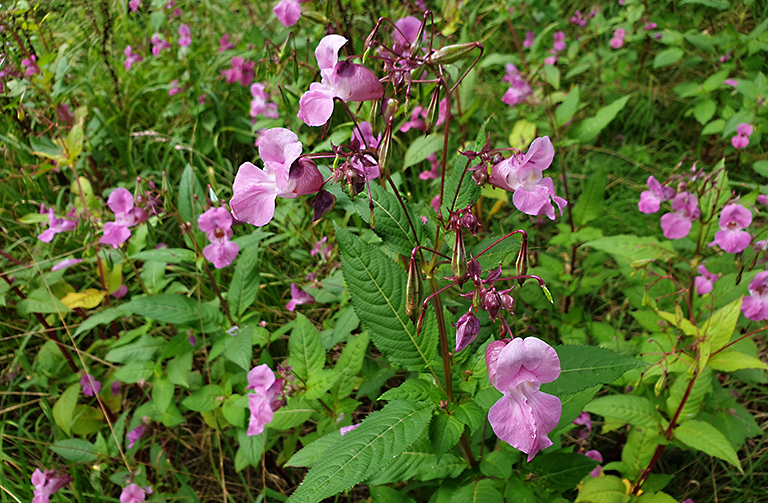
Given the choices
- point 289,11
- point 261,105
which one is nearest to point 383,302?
point 289,11

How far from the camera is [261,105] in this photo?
115 inches

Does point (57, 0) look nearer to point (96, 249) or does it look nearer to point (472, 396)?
point (96, 249)

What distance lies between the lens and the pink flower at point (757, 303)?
163 centimetres

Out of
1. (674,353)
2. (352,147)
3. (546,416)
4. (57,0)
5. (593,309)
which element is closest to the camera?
(546,416)

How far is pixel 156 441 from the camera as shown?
224 cm

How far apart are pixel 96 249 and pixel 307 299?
990mm

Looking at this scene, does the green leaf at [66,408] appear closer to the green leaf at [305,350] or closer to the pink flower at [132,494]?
the pink flower at [132,494]

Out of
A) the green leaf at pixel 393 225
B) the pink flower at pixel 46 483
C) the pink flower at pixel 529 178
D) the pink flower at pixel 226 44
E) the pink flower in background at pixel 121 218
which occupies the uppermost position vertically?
the pink flower at pixel 226 44

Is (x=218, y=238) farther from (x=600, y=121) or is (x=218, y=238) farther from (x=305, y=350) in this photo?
(x=600, y=121)

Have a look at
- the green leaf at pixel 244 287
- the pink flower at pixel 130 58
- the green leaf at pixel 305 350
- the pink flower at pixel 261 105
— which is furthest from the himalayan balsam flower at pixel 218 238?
the pink flower at pixel 130 58

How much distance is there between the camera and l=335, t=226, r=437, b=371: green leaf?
124cm

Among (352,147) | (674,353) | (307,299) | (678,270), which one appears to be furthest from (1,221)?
(678,270)

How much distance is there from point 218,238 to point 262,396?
627mm

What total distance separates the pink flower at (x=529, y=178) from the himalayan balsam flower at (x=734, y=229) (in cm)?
118
